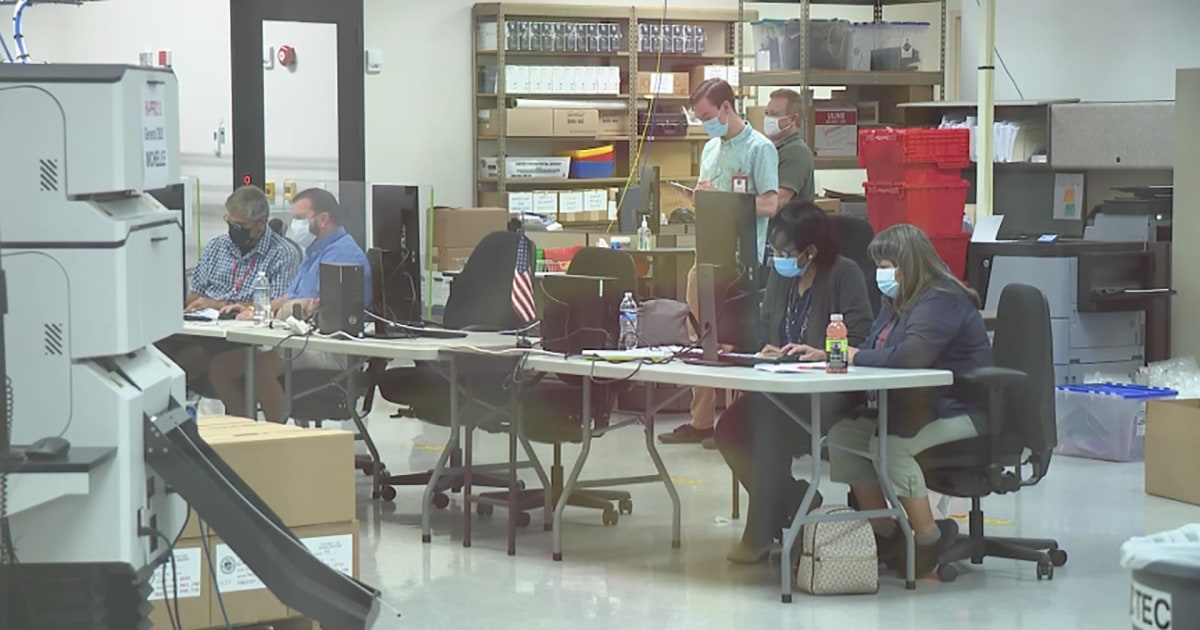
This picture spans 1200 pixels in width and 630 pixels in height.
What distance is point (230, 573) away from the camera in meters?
4.34

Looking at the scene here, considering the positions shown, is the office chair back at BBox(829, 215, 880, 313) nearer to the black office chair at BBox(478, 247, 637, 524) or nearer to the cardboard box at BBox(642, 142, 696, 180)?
the black office chair at BBox(478, 247, 637, 524)

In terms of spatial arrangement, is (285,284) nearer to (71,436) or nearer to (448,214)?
(448,214)

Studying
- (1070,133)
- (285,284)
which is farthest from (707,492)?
(1070,133)

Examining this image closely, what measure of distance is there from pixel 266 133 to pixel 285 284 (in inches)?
114

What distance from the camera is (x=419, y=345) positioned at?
19.9 ft

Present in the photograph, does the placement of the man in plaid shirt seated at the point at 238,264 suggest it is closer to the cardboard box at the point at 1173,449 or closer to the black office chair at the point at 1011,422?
the black office chair at the point at 1011,422

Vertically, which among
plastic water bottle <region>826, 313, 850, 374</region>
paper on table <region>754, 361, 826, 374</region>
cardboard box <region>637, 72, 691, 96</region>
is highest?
cardboard box <region>637, 72, 691, 96</region>

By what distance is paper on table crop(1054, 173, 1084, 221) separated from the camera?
9.27 m

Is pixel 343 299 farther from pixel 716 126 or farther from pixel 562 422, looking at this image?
pixel 716 126

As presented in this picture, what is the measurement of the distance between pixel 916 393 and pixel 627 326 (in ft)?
3.59

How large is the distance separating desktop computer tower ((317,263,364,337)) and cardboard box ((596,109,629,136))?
16.9 ft

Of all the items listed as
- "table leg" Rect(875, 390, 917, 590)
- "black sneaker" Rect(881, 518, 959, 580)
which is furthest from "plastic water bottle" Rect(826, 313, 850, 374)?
"black sneaker" Rect(881, 518, 959, 580)

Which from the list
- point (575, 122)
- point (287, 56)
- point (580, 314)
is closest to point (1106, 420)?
point (580, 314)

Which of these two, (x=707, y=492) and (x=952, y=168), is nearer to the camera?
(x=707, y=492)
